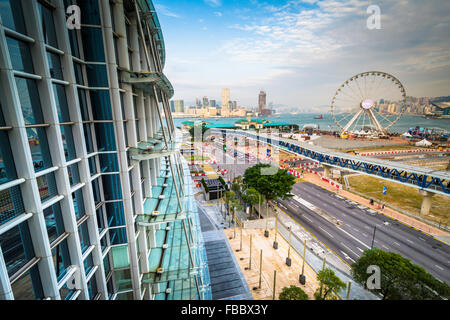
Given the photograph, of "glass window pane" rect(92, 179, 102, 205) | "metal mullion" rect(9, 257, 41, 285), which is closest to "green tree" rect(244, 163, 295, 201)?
"glass window pane" rect(92, 179, 102, 205)

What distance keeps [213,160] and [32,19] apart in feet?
208

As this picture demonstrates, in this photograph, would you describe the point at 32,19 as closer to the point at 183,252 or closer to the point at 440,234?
the point at 183,252

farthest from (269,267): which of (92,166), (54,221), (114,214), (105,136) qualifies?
(54,221)

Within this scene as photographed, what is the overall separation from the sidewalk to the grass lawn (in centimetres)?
2393

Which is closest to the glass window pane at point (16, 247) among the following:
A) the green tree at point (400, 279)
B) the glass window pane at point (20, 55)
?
the glass window pane at point (20, 55)

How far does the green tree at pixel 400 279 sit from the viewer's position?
1440 centimetres

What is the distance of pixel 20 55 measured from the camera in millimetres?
6691

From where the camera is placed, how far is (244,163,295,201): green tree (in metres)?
32.8

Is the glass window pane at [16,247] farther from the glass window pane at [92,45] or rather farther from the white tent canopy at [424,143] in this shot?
the white tent canopy at [424,143]

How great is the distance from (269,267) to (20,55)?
24.6 meters

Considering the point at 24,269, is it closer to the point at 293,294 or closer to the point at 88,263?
the point at 88,263

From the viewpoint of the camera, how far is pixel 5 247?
20.9 feet

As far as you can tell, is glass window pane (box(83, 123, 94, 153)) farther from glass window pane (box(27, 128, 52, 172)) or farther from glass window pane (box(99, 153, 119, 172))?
glass window pane (box(27, 128, 52, 172))
